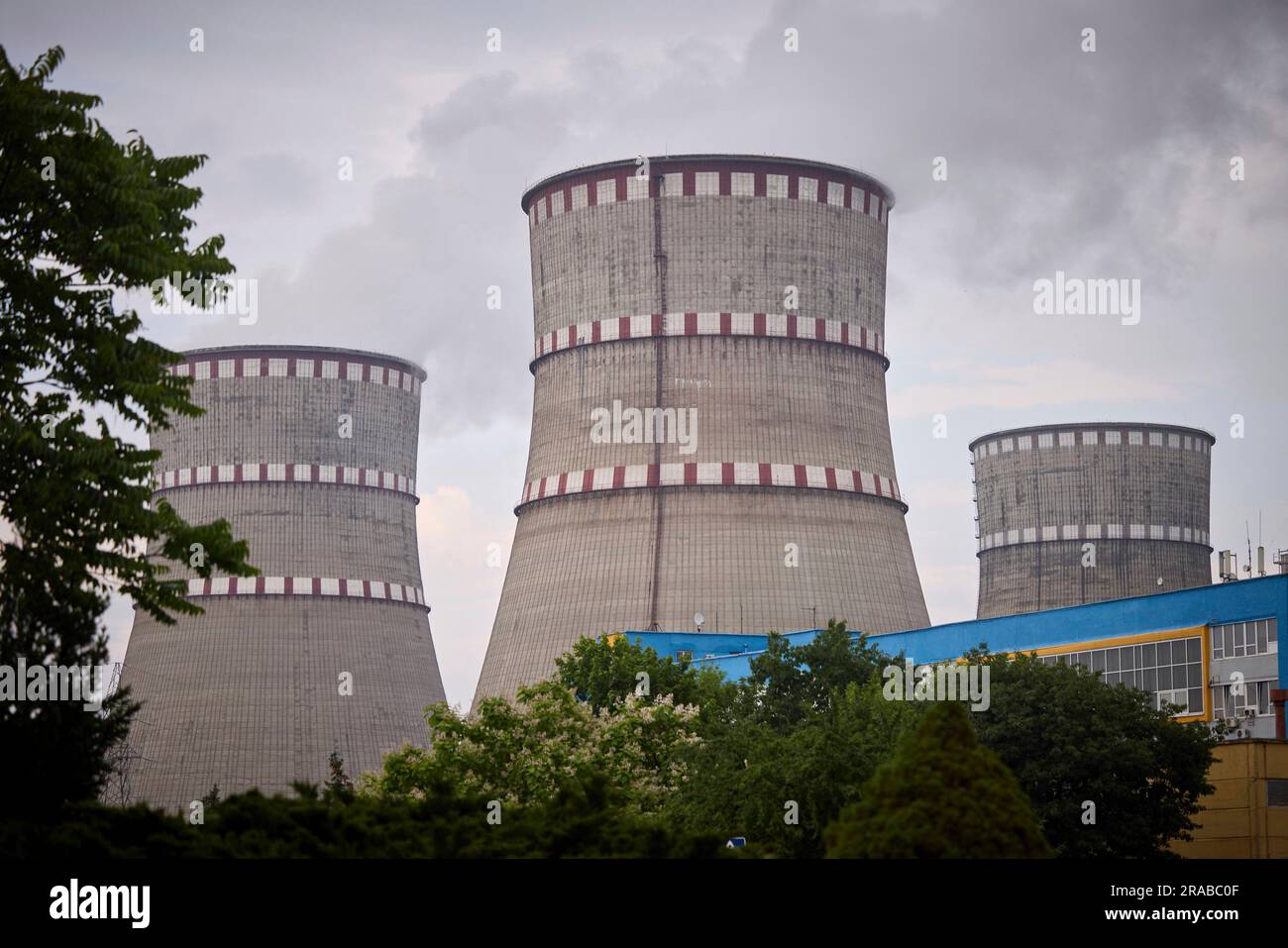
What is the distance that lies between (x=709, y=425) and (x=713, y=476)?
0.85 metres

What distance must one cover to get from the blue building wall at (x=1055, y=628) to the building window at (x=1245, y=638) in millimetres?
92

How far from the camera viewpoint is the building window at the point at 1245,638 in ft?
75.9

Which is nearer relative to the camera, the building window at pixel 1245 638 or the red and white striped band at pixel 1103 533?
the building window at pixel 1245 638

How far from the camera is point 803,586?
29734 mm

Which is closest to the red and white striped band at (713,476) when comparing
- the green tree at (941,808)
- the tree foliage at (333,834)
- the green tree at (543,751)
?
the green tree at (543,751)

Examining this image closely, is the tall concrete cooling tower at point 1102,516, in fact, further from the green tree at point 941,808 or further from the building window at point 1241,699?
the green tree at point 941,808

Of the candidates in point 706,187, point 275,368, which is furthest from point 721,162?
point 275,368

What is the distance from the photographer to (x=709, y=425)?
98.7ft

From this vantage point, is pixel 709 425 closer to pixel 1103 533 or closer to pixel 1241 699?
pixel 1241 699

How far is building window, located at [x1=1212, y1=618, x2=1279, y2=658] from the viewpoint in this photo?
23.1 meters

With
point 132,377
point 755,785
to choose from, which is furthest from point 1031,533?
point 132,377

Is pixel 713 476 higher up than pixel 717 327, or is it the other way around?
pixel 717 327

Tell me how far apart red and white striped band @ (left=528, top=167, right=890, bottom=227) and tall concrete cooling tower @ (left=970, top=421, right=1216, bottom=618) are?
49.7 ft
